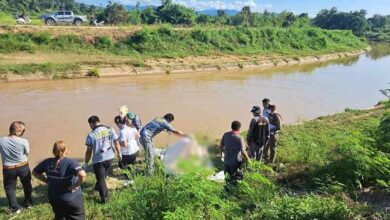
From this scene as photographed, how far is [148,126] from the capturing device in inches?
291

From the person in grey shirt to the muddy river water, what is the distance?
3.97 metres

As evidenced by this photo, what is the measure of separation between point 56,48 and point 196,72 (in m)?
9.01

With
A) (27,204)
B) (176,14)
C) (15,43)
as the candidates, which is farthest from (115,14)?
(27,204)

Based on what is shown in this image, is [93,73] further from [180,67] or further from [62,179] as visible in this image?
[62,179]

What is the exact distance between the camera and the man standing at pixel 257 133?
25.6 ft

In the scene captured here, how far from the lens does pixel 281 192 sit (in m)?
6.15

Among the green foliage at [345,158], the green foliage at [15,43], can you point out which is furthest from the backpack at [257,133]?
the green foliage at [15,43]

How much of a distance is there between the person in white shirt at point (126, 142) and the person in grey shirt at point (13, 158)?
1710mm

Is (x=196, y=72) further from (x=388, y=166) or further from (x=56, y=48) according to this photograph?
(x=388, y=166)

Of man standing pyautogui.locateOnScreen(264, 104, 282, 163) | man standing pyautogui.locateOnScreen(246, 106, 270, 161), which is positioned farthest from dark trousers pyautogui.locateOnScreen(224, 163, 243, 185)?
man standing pyautogui.locateOnScreen(264, 104, 282, 163)

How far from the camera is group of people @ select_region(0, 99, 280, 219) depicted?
15.9 ft

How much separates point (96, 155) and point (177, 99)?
41.4ft

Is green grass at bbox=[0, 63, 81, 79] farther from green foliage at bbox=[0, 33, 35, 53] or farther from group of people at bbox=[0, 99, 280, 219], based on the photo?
group of people at bbox=[0, 99, 280, 219]

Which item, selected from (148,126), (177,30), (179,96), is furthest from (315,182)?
(177,30)
